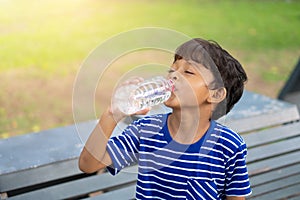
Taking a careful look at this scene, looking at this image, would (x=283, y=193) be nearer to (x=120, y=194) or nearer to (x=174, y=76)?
(x=120, y=194)

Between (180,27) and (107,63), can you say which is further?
(180,27)

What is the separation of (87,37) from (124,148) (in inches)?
289

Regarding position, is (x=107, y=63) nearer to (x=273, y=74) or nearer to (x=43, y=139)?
(x=43, y=139)

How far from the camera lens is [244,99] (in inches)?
136

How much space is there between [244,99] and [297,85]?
71 cm

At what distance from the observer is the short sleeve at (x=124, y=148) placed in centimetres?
173

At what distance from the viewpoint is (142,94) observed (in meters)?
1.55

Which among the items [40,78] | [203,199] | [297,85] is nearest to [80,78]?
[203,199]

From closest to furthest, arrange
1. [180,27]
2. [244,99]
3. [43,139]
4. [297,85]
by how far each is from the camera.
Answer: [43,139]
[244,99]
[297,85]
[180,27]

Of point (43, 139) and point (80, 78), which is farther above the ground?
point (80, 78)

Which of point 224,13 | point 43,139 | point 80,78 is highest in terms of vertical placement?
point 80,78

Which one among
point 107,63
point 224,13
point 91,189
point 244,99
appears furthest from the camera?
point 224,13

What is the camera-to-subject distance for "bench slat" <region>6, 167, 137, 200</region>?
2.32 metres

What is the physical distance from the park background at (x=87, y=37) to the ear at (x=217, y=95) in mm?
3388
